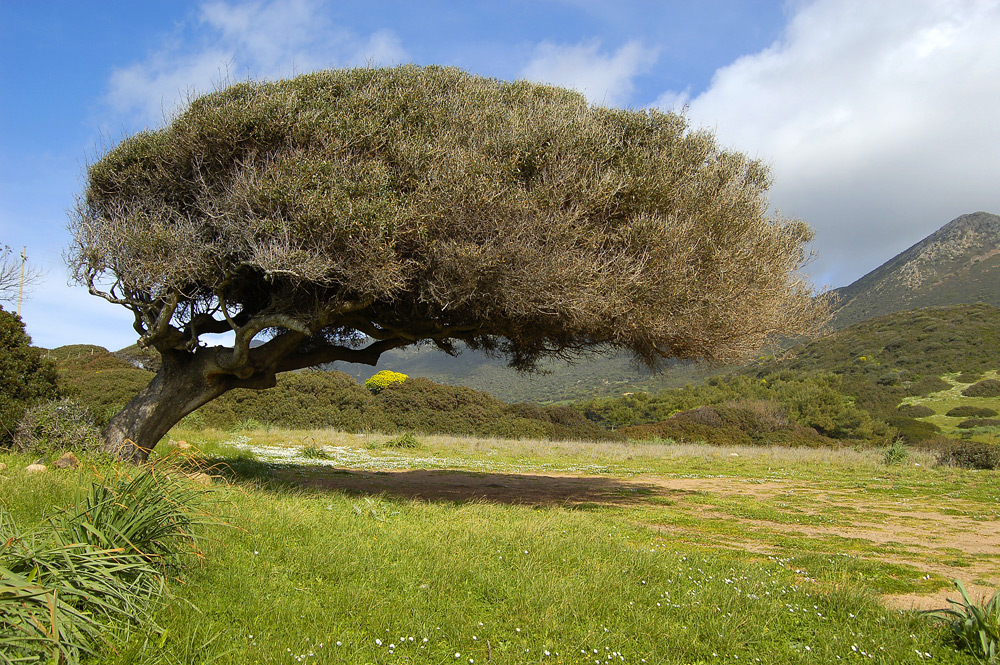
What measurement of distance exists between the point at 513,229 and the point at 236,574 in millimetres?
5828

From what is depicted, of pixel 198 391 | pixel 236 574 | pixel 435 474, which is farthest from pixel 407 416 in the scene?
pixel 236 574

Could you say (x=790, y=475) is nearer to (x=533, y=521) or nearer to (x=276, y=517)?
(x=533, y=521)

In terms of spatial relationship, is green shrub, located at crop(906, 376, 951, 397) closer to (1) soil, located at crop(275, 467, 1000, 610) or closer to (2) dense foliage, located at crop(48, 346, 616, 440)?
(2) dense foliage, located at crop(48, 346, 616, 440)

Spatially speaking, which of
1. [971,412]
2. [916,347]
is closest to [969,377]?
[916,347]

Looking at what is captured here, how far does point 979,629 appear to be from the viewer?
13.9 ft

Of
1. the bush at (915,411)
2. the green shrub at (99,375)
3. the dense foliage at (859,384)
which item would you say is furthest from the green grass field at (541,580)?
the bush at (915,411)

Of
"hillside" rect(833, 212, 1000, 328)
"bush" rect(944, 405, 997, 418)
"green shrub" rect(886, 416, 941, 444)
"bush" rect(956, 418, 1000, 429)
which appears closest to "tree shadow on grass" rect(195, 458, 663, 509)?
"green shrub" rect(886, 416, 941, 444)

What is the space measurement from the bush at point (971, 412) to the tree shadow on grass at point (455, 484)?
31365 millimetres

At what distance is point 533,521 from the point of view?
24.7ft

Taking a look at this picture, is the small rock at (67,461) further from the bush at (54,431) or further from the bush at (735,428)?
the bush at (735,428)

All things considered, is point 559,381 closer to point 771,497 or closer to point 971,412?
point 971,412

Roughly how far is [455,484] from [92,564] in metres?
9.80

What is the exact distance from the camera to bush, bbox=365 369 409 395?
3892 cm

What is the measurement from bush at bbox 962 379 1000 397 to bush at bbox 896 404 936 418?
298 centimetres
